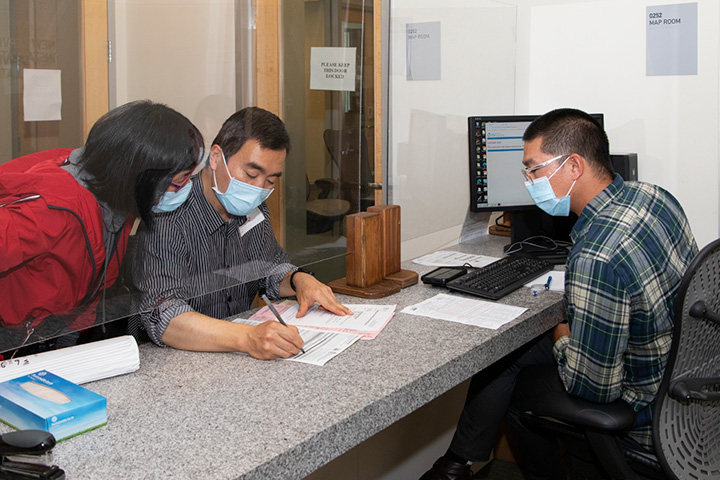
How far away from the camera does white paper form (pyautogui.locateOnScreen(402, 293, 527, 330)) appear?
1766mm

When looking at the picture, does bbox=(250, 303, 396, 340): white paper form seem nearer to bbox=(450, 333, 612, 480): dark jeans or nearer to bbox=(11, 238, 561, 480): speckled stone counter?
bbox=(11, 238, 561, 480): speckled stone counter

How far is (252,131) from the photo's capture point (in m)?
1.67

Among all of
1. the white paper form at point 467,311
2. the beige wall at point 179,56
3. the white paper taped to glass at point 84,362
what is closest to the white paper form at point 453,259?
the white paper form at point 467,311

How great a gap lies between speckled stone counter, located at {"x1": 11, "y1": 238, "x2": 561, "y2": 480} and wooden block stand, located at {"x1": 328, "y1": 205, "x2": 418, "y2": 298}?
0.28 meters

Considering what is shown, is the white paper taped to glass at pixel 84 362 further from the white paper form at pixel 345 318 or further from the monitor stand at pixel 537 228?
the monitor stand at pixel 537 228

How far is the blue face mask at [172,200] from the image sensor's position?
1504mm

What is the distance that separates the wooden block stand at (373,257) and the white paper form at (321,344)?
33cm

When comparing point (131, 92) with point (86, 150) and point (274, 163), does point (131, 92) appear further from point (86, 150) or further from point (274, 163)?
point (274, 163)

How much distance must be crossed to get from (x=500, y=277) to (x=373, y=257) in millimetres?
411

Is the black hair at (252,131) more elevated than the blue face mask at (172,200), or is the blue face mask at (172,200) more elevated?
the black hair at (252,131)

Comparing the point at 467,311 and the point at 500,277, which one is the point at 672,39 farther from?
the point at 467,311

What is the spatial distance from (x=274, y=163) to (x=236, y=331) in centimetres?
46

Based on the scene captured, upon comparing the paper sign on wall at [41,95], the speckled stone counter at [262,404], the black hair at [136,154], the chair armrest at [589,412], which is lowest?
the chair armrest at [589,412]

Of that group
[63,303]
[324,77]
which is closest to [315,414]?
[63,303]
